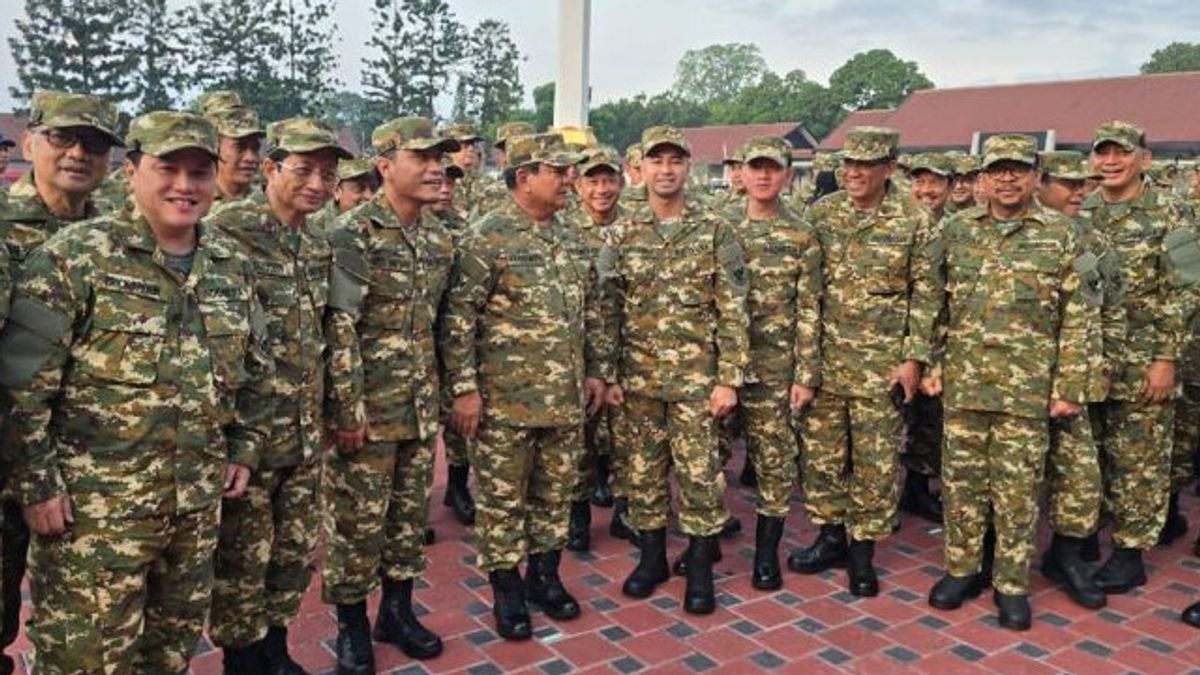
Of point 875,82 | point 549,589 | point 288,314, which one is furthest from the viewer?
point 875,82

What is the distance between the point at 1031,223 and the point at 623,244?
174 centimetres

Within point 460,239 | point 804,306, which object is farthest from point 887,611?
point 460,239

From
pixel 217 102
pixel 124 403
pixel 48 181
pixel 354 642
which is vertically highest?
pixel 217 102

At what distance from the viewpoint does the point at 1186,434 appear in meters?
5.06

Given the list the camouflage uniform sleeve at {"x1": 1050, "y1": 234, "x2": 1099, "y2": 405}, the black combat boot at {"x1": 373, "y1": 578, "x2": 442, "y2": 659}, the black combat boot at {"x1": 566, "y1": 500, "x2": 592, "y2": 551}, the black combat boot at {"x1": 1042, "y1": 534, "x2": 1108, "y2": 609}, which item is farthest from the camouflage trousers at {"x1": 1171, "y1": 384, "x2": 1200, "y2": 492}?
the black combat boot at {"x1": 373, "y1": 578, "x2": 442, "y2": 659}

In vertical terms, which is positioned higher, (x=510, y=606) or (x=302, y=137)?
(x=302, y=137)

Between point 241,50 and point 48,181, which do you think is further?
point 241,50

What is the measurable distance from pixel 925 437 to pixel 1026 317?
1730mm

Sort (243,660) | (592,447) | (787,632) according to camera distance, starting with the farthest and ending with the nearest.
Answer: (592,447) → (787,632) → (243,660)

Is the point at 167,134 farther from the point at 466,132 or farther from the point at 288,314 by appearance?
the point at 466,132

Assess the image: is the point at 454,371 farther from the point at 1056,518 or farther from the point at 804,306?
the point at 1056,518

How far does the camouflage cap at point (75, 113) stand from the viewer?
3.12 meters

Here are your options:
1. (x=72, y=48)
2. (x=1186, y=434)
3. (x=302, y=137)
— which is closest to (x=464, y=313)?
(x=302, y=137)

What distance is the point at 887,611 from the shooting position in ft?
13.7
